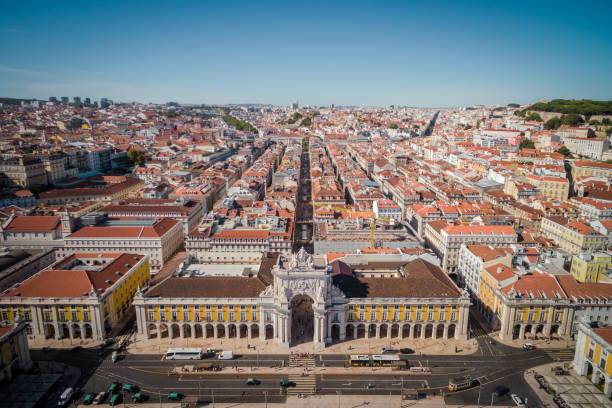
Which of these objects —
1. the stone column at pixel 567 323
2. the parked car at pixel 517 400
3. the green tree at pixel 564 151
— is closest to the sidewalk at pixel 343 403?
the parked car at pixel 517 400

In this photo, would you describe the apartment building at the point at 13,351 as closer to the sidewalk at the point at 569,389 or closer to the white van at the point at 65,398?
the white van at the point at 65,398

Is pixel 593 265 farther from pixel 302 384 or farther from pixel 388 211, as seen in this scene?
pixel 302 384

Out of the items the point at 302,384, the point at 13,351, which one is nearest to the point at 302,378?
the point at 302,384

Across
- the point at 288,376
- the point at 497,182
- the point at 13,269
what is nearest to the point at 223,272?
the point at 288,376

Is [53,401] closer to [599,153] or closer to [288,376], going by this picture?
[288,376]

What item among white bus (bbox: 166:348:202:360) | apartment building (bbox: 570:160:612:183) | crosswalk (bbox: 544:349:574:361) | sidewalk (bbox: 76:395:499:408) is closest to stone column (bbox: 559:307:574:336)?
crosswalk (bbox: 544:349:574:361)
